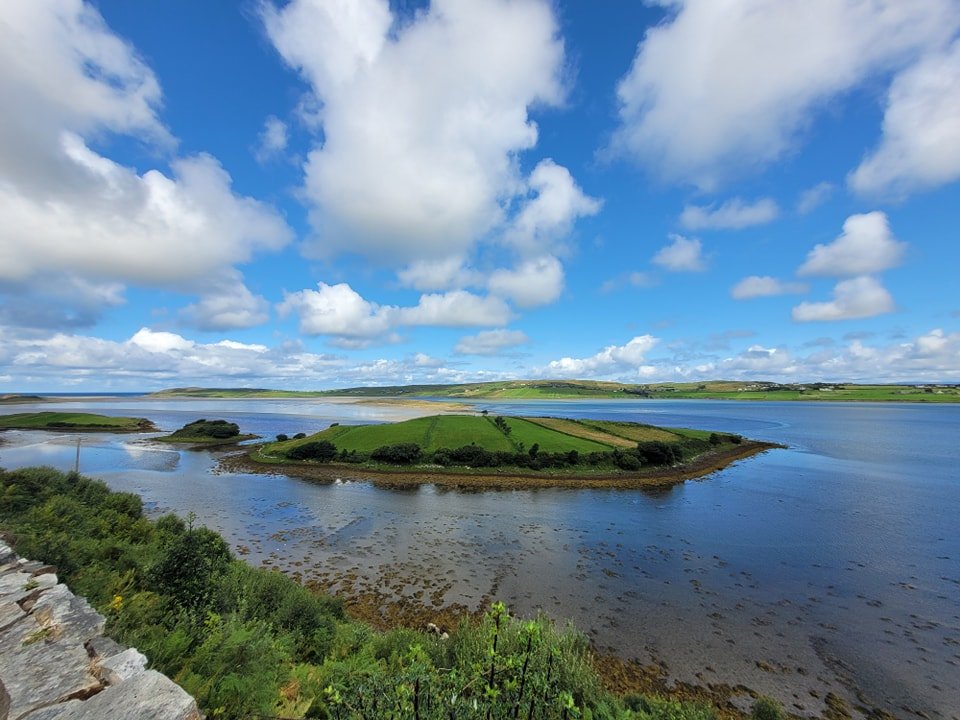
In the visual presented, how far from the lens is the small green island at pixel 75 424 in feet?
305

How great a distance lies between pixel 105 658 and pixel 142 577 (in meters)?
7.27

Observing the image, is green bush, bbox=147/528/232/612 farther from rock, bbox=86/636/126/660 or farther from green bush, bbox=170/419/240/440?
green bush, bbox=170/419/240/440

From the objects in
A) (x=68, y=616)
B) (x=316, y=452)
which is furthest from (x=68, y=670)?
(x=316, y=452)

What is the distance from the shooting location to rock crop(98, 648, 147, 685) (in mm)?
5320

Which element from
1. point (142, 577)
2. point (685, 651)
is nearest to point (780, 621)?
point (685, 651)

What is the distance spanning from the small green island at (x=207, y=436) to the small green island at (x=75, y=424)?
23.2 meters

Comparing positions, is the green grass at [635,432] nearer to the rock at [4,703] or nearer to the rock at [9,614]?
the rock at [9,614]

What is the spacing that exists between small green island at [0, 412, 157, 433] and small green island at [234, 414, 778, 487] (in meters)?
55.0

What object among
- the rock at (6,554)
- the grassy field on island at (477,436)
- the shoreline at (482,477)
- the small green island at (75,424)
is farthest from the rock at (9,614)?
the small green island at (75,424)

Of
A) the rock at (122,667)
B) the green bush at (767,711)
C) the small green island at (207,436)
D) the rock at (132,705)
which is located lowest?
the green bush at (767,711)

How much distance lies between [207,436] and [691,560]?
86.1m

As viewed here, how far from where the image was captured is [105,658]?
19.4 ft

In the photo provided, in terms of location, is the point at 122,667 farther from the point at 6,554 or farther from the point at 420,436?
the point at 420,436

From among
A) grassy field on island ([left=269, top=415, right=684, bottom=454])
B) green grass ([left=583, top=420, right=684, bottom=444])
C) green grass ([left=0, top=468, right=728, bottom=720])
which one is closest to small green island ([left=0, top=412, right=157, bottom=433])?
grassy field on island ([left=269, top=415, right=684, bottom=454])
